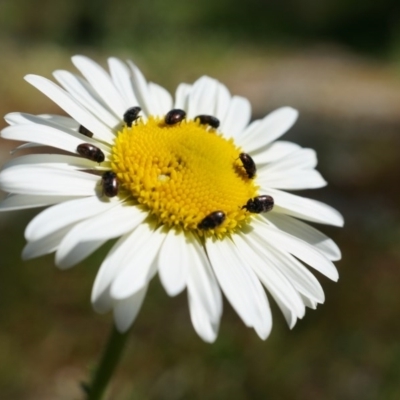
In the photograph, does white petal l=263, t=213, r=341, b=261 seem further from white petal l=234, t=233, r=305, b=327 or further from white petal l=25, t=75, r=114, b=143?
white petal l=25, t=75, r=114, b=143

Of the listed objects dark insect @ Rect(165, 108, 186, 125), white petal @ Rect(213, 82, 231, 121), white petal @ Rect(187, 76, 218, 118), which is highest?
dark insect @ Rect(165, 108, 186, 125)

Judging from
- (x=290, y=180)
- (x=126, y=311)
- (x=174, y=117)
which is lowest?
(x=290, y=180)

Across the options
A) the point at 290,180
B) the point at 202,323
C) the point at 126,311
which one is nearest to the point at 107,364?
the point at 126,311

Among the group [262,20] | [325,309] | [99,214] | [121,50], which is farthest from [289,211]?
[262,20]

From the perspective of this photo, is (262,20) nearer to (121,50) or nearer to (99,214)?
(121,50)

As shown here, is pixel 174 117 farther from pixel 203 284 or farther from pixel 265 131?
pixel 203 284

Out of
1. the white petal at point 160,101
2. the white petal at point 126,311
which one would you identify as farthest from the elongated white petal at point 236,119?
the white petal at point 126,311

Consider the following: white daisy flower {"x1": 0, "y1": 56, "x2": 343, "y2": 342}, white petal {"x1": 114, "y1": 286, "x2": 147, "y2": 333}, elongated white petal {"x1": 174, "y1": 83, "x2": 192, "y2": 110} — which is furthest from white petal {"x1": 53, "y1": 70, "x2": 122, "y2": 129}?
white petal {"x1": 114, "y1": 286, "x2": 147, "y2": 333}

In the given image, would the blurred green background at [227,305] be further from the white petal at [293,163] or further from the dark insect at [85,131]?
the dark insect at [85,131]
